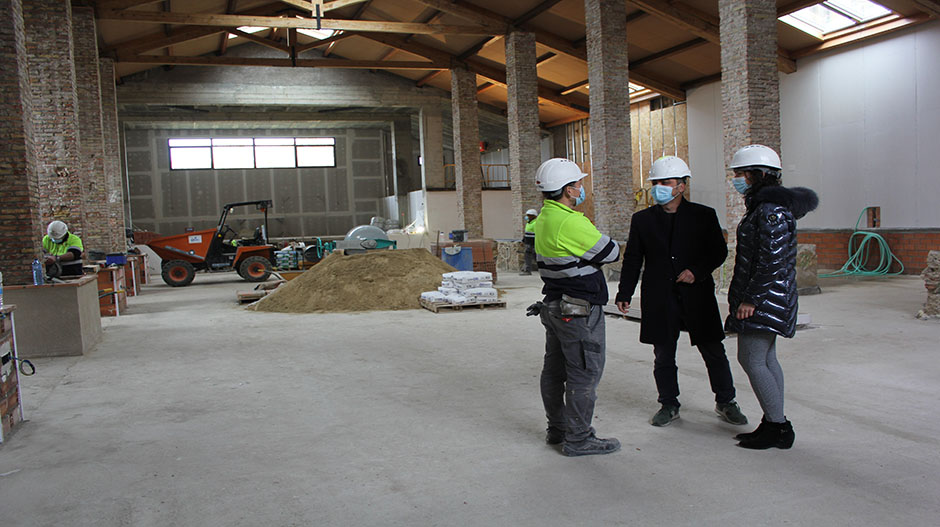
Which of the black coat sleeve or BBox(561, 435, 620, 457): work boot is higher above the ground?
the black coat sleeve

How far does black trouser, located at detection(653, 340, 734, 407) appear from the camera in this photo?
4551 mm

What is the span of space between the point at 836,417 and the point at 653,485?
1.91m

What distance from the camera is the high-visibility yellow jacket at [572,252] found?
12.7ft

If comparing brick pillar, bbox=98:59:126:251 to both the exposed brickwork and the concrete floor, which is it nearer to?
the concrete floor

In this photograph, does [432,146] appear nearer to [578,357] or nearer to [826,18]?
[826,18]

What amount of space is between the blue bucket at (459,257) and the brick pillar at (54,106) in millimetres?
7454

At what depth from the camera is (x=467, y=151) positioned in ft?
78.0

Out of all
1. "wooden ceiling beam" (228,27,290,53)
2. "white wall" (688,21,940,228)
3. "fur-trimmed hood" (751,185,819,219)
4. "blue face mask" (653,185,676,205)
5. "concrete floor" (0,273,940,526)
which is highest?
"wooden ceiling beam" (228,27,290,53)

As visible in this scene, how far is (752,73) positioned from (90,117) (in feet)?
49.5

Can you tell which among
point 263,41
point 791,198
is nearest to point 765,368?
point 791,198

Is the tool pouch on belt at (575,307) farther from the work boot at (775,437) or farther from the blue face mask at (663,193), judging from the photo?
the work boot at (775,437)

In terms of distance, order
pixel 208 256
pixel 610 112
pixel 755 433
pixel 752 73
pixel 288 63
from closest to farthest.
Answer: pixel 755 433 < pixel 752 73 < pixel 610 112 < pixel 208 256 < pixel 288 63

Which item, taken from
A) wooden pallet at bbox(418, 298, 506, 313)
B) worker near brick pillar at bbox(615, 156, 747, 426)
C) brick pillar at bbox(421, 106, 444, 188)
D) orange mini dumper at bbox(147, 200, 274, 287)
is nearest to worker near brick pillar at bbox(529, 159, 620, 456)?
worker near brick pillar at bbox(615, 156, 747, 426)

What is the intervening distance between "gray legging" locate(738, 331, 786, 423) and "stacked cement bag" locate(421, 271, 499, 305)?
738cm
